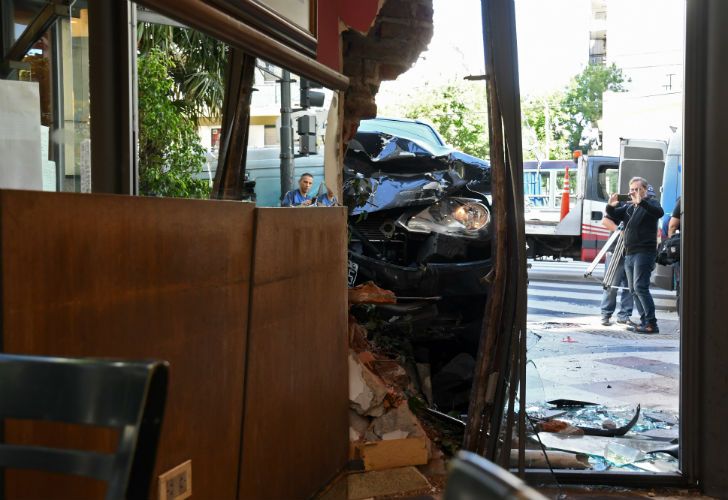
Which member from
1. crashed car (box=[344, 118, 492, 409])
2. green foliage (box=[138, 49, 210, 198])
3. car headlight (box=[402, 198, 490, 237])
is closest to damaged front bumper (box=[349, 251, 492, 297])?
crashed car (box=[344, 118, 492, 409])

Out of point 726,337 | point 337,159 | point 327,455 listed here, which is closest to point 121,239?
point 327,455

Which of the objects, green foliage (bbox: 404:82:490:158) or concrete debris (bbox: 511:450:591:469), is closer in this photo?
concrete debris (bbox: 511:450:591:469)

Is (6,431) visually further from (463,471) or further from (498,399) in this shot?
(498,399)

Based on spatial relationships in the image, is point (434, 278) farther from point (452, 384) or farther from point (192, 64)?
point (192, 64)

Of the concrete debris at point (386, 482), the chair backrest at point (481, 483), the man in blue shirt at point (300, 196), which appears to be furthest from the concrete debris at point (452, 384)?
the chair backrest at point (481, 483)

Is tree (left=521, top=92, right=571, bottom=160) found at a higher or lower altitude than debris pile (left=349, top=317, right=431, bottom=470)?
higher

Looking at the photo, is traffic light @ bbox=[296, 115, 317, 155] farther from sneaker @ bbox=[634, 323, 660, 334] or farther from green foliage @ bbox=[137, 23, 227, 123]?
sneaker @ bbox=[634, 323, 660, 334]

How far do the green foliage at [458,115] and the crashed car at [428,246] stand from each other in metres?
27.5

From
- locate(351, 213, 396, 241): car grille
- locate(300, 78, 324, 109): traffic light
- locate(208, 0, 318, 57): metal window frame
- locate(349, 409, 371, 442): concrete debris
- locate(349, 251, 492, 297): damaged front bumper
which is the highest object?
locate(208, 0, 318, 57): metal window frame

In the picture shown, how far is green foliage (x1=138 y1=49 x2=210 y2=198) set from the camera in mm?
3430

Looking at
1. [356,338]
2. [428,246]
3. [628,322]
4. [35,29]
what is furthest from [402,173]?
[35,29]

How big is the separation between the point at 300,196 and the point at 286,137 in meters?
0.34

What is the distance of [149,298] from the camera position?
2.63 m

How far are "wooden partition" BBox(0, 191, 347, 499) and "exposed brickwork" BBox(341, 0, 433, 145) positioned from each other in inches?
56.3
